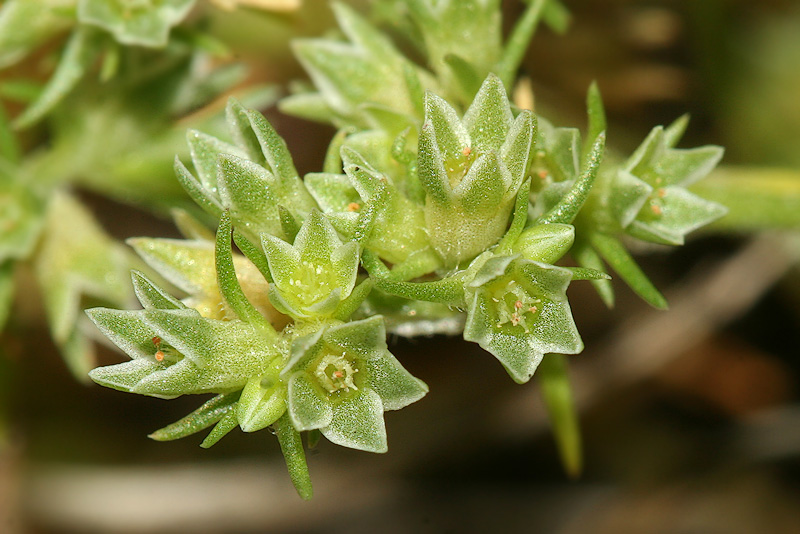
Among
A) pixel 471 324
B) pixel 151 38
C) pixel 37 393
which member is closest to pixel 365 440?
pixel 471 324

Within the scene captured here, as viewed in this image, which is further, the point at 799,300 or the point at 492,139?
the point at 799,300

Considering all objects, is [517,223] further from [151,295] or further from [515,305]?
A: [151,295]

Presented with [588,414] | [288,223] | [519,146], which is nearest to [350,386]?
[288,223]

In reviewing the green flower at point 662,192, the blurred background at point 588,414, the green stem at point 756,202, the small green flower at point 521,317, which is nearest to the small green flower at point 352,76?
the green flower at point 662,192

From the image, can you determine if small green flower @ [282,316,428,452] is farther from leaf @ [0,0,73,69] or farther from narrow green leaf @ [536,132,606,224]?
leaf @ [0,0,73,69]

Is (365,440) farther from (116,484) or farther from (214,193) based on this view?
(116,484)

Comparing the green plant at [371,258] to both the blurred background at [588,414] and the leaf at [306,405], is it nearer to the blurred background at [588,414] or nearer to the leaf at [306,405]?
the leaf at [306,405]

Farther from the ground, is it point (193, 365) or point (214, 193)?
point (214, 193)
